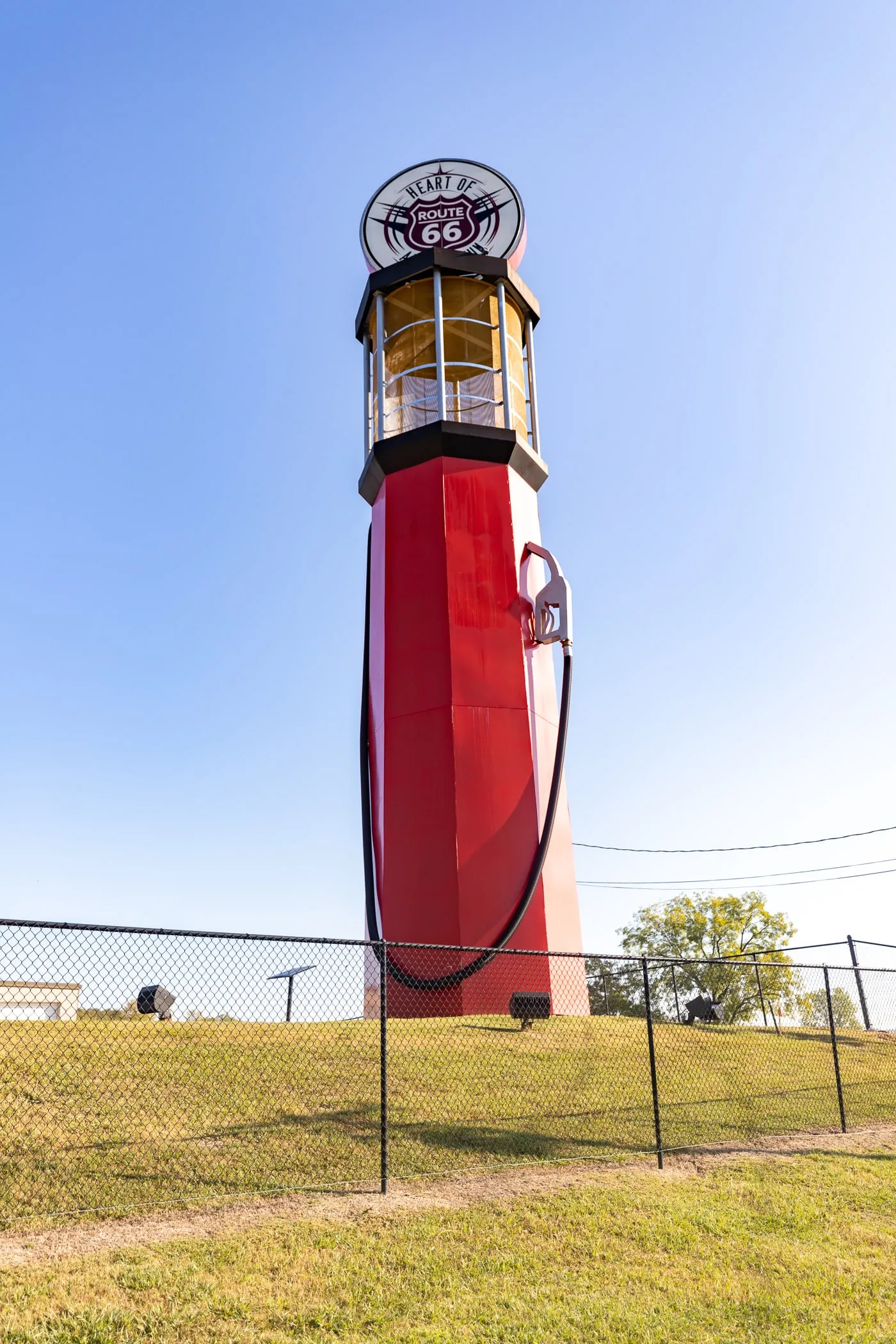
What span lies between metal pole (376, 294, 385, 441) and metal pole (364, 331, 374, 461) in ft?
1.61

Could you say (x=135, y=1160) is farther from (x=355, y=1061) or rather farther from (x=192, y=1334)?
(x=355, y=1061)

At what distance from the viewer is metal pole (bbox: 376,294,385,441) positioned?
763 inches

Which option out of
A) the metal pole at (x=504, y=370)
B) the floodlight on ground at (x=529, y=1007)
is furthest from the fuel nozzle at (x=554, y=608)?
the floodlight on ground at (x=529, y=1007)

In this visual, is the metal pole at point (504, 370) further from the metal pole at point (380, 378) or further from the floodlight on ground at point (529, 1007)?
the floodlight on ground at point (529, 1007)

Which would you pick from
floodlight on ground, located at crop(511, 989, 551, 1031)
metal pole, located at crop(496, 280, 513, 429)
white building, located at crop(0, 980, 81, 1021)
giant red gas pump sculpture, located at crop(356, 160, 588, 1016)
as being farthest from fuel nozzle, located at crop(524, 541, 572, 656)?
white building, located at crop(0, 980, 81, 1021)

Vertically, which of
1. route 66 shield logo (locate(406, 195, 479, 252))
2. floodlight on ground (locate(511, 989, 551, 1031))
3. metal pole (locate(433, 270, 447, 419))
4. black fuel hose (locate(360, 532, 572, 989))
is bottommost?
floodlight on ground (locate(511, 989, 551, 1031))

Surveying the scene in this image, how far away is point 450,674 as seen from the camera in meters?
16.8

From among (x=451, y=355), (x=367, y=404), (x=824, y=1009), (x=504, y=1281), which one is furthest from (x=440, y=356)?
(x=824, y=1009)

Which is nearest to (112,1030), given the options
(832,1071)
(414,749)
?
(414,749)

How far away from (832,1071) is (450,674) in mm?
8635

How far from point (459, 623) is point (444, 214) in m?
10.1

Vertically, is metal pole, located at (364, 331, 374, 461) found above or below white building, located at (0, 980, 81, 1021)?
above

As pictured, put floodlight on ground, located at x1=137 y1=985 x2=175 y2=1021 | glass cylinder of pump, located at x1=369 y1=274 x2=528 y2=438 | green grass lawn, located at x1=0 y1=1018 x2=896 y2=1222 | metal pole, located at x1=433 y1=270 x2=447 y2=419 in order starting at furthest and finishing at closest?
glass cylinder of pump, located at x1=369 y1=274 x2=528 y2=438
metal pole, located at x1=433 y1=270 x2=447 y2=419
floodlight on ground, located at x1=137 y1=985 x2=175 y2=1021
green grass lawn, located at x1=0 y1=1018 x2=896 y2=1222

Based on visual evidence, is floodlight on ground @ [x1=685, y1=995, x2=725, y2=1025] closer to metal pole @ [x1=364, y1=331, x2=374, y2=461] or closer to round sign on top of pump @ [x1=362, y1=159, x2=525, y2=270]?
metal pole @ [x1=364, y1=331, x2=374, y2=461]
